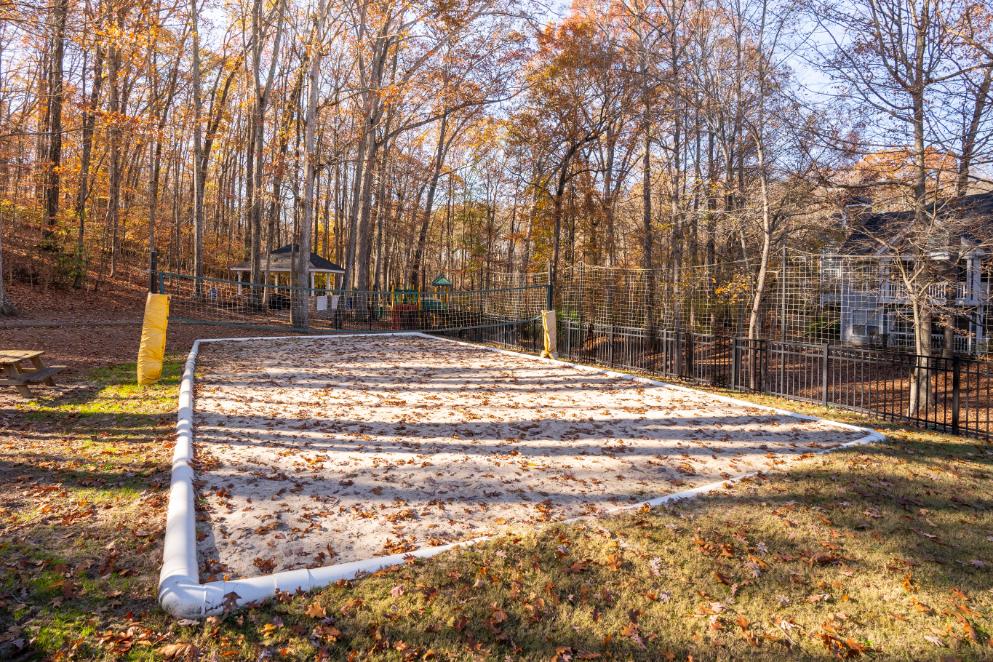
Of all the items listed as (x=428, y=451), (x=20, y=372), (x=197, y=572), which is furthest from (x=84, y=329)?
(x=197, y=572)

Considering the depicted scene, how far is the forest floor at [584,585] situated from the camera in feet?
8.92

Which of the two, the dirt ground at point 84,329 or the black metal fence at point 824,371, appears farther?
the dirt ground at point 84,329

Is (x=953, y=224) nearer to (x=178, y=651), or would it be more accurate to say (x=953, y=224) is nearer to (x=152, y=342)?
(x=178, y=651)

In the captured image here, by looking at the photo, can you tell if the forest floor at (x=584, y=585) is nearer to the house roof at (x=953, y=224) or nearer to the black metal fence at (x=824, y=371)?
the black metal fence at (x=824, y=371)

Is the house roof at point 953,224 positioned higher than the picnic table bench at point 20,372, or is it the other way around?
the house roof at point 953,224

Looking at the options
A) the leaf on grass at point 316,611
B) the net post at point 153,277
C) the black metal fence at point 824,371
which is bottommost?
the leaf on grass at point 316,611

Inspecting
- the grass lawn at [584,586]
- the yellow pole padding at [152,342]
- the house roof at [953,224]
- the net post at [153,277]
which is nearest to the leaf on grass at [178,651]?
the grass lawn at [584,586]

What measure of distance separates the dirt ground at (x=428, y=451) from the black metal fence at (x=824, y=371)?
165 centimetres

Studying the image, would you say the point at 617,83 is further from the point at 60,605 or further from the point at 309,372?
the point at 60,605

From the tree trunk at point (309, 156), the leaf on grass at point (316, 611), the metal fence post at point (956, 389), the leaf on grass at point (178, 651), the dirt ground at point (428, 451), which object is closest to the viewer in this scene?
the leaf on grass at point (178, 651)

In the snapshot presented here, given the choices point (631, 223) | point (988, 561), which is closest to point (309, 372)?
point (988, 561)

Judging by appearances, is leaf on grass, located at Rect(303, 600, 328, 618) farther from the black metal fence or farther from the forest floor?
the black metal fence

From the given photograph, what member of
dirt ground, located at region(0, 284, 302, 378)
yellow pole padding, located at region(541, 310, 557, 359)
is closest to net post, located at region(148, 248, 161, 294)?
dirt ground, located at region(0, 284, 302, 378)

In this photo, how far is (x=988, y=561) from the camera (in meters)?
3.69
